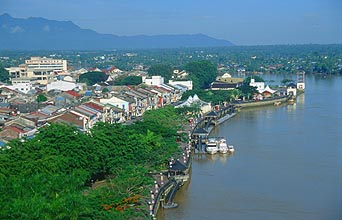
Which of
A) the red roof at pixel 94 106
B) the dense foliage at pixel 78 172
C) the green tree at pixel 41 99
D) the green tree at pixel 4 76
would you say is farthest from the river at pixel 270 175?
the green tree at pixel 4 76

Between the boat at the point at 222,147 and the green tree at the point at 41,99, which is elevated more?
the green tree at the point at 41,99

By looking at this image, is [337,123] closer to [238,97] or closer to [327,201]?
[238,97]

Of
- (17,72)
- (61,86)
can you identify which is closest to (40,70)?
(17,72)

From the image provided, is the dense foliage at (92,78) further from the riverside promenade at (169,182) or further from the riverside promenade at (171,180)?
the riverside promenade at (169,182)

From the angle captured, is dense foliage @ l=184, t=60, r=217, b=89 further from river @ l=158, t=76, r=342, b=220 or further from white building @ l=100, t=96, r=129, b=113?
white building @ l=100, t=96, r=129, b=113

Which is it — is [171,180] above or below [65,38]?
below

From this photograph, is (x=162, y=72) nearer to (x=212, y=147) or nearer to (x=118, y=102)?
(x=118, y=102)
